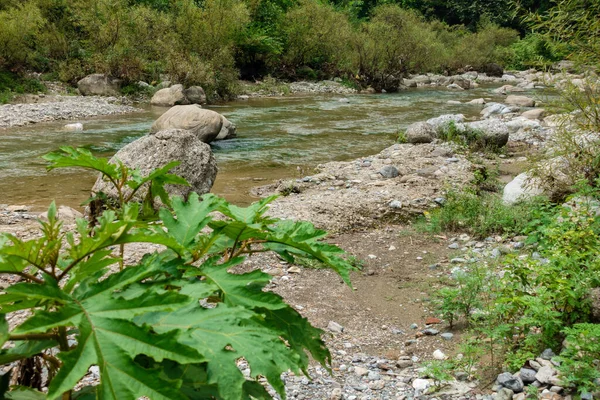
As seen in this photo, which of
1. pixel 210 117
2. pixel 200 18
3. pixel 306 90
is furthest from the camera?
pixel 306 90

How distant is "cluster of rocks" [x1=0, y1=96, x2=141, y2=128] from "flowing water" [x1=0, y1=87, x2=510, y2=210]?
60cm

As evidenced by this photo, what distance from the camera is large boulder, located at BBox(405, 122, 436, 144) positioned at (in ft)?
36.3

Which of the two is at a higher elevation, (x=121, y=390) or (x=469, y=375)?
(x=121, y=390)

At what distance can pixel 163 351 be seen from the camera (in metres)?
0.85

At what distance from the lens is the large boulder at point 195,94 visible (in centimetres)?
1880

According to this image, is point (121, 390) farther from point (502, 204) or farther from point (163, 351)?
point (502, 204)

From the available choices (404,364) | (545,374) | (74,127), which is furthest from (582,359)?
(74,127)

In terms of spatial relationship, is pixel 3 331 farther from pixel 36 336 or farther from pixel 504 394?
pixel 504 394

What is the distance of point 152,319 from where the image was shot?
3.03ft

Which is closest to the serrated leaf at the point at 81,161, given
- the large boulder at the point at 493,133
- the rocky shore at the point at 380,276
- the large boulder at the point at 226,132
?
the rocky shore at the point at 380,276

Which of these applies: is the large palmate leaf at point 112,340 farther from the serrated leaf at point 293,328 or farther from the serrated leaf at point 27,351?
the serrated leaf at point 293,328

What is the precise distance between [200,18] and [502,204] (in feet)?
61.2

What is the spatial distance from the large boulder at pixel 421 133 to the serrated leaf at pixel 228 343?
10517mm

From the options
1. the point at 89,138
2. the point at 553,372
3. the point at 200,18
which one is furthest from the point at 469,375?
the point at 200,18
